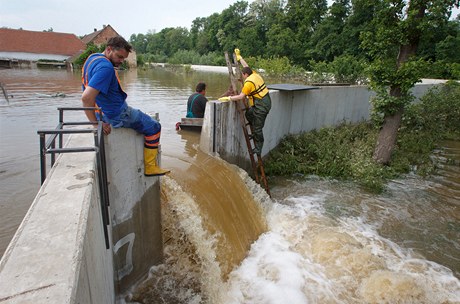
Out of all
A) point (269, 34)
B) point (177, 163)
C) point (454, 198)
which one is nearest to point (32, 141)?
point (177, 163)

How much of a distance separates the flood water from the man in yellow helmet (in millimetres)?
1477

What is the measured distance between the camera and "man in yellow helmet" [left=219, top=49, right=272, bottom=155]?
24.0 ft

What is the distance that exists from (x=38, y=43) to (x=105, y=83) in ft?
215

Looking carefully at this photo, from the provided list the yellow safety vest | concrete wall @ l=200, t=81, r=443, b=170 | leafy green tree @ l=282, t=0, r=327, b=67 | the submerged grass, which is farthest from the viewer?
leafy green tree @ l=282, t=0, r=327, b=67

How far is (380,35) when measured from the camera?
897cm

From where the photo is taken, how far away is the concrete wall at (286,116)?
6.93 metres

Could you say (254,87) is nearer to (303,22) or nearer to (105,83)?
(105,83)

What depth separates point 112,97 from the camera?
3.82m

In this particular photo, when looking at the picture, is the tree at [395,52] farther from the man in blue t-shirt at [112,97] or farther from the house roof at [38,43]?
the house roof at [38,43]

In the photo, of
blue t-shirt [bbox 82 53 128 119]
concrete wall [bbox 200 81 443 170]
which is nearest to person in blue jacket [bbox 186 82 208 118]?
concrete wall [bbox 200 81 443 170]

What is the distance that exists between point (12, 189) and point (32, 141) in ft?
11.3

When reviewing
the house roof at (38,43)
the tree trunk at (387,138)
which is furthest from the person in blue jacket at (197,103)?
the house roof at (38,43)

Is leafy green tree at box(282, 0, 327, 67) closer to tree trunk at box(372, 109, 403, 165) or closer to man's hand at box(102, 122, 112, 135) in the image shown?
tree trunk at box(372, 109, 403, 165)

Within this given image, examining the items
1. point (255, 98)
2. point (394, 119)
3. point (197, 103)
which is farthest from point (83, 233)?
point (394, 119)
